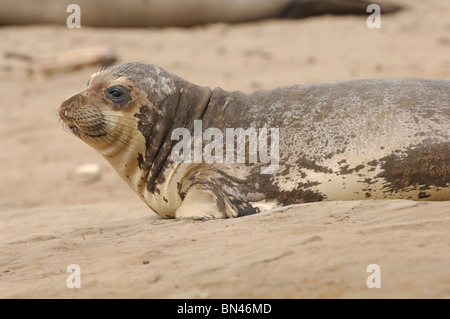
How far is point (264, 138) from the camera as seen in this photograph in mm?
4086

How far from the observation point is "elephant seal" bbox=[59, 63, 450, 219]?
3.77 meters

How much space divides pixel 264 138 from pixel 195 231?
3.16 ft

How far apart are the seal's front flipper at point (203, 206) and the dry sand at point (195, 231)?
135 mm

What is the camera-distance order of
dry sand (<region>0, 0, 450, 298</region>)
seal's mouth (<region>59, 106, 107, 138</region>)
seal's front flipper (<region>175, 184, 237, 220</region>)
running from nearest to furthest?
dry sand (<region>0, 0, 450, 298</region>), seal's front flipper (<region>175, 184, 237, 220</region>), seal's mouth (<region>59, 106, 107, 138</region>)

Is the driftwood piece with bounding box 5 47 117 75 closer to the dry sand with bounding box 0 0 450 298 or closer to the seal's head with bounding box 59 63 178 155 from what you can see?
the dry sand with bounding box 0 0 450 298

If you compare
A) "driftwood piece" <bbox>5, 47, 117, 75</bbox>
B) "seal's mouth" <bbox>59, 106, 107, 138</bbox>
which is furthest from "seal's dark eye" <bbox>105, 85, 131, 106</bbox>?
"driftwood piece" <bbox>5, 47, 117, 75</bbox>

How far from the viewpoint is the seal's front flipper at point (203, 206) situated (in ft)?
12.3

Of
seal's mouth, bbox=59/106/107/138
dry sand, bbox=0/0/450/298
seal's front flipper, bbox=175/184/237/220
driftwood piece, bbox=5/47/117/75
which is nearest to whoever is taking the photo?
dry sand, bbox=0/0/450/298

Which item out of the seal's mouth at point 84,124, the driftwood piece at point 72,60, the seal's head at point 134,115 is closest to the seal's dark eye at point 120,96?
the seal's head at point 134,115

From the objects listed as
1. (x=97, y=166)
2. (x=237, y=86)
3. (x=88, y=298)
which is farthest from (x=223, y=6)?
(x=88, y=298)

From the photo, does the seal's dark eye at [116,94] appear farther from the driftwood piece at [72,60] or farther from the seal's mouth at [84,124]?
the driftwood piece at [72,60]

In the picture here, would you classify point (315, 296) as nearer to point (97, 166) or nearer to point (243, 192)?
point (243, 192)

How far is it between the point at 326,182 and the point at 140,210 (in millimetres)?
2139
